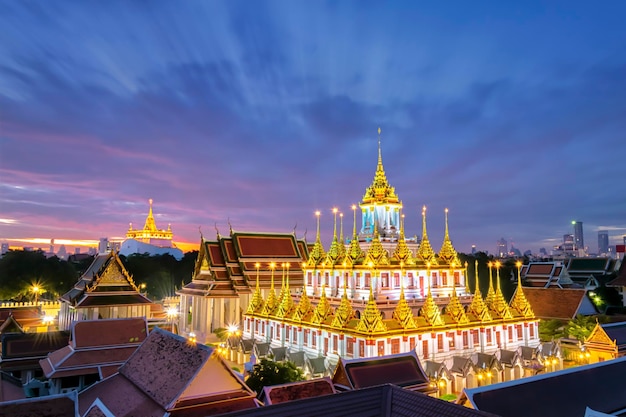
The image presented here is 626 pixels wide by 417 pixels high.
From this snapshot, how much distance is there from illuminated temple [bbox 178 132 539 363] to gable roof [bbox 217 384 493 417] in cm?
1101

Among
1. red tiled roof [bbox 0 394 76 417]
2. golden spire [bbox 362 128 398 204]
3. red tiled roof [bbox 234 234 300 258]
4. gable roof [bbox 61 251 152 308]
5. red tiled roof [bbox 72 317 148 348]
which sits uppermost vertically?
golden spire [bbox 362 128 398 204]

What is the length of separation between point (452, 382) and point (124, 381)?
608 inches

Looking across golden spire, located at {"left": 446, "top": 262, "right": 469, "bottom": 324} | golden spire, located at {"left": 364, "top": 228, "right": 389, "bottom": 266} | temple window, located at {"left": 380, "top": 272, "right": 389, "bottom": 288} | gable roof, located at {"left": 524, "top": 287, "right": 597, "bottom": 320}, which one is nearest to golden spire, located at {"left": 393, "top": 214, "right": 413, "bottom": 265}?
golden spire, located at {"left": 364, "top": 228, "right": 389, "bottom": 266}

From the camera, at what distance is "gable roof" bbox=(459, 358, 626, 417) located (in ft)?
41.5

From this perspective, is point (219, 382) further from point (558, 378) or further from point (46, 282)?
point (46, 282)

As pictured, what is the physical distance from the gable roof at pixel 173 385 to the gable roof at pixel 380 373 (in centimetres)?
455

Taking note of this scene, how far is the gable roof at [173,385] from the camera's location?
1256cm

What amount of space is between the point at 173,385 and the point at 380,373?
812 centimetres

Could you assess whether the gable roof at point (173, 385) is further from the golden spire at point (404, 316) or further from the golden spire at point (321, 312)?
the golden spire at point (321, 312)

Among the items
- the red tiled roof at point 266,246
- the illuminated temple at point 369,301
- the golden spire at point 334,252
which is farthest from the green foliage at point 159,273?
the golden spire at point 334,252

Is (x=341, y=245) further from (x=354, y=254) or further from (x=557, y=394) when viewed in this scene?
(x=557, y=394)

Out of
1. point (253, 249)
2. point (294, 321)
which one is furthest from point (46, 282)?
point (294, 321)

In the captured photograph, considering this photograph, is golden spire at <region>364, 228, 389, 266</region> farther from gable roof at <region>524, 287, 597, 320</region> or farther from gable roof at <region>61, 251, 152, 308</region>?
gable roof at <region>524, 287, 597, 320</region>

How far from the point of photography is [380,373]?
17.6m
